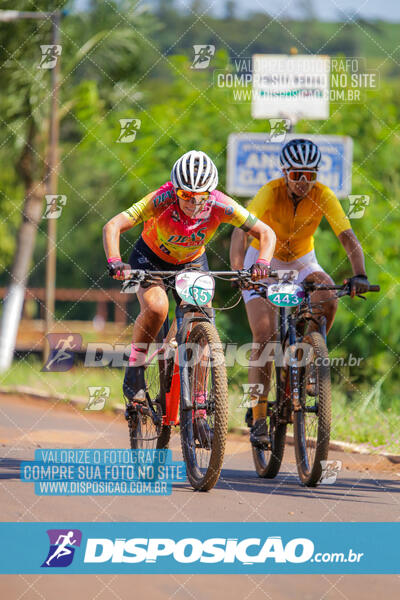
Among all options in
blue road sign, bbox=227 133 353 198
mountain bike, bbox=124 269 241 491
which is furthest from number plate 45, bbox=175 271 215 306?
blue road sign, bbox=227 133 353 198

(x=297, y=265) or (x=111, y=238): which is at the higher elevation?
(x=111, y=238)

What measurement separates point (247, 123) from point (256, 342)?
23.5ft

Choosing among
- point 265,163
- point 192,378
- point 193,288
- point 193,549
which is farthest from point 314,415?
point 265,163

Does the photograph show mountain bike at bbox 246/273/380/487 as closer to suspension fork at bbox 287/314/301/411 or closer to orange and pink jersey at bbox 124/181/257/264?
suspension fork at bbox 287/314/301/411

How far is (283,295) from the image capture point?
6.73 m

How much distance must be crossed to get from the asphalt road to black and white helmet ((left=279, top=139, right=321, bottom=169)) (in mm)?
2195

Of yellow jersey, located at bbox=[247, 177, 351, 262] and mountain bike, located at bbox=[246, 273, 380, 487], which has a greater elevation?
yellow jersey, located at bbox=[247, 177, 351, 262]

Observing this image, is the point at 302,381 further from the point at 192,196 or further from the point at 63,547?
the point at 63,547

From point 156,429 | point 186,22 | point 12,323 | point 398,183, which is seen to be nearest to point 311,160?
point 156,429

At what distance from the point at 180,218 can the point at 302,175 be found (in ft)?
3.17

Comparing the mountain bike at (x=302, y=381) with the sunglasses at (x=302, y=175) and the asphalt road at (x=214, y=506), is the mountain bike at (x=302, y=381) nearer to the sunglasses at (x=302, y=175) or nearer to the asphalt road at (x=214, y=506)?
the asphalt road at (x=214, y=506)

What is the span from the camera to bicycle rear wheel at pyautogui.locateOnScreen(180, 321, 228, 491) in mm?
5953

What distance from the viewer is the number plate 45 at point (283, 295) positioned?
6.73 meters
